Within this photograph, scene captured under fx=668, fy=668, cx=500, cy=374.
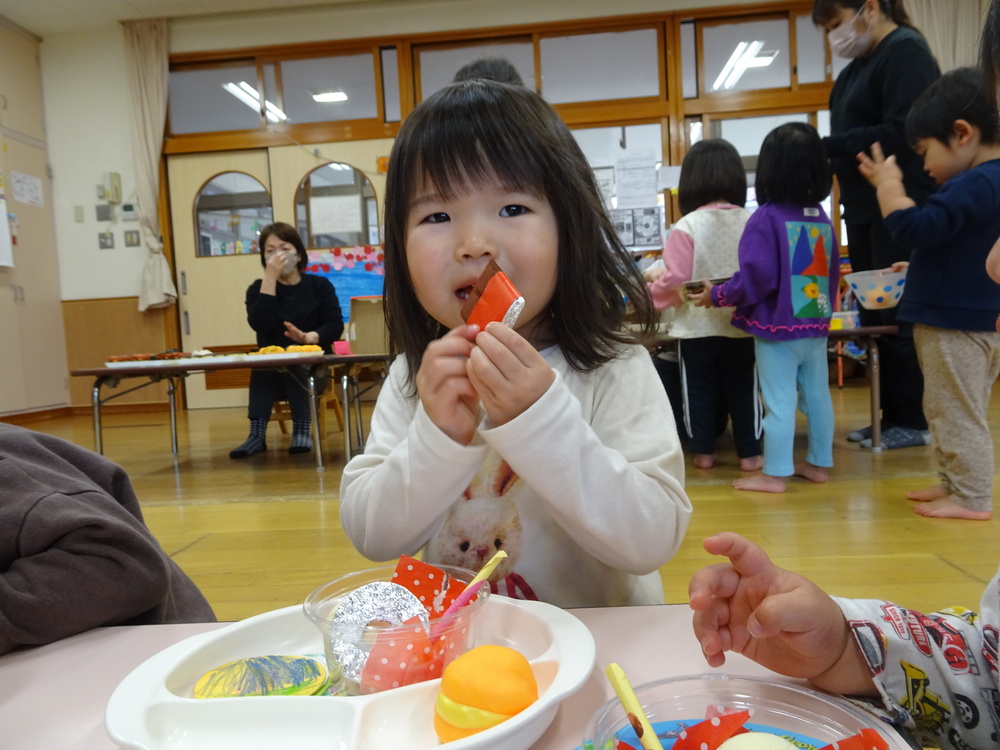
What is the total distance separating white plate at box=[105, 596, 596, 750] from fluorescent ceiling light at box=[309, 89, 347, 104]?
6.12 meters

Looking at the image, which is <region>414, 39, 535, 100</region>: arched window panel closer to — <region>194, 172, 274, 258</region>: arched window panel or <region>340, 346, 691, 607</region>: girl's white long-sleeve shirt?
<region>194, 172, 274, 258</region>: arched window panel

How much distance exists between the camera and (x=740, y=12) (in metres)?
5.54

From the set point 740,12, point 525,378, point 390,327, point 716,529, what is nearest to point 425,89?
point 740,12

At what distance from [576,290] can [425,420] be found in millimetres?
286

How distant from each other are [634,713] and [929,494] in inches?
88.0

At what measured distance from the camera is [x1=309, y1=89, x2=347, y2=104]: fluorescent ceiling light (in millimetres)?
5867

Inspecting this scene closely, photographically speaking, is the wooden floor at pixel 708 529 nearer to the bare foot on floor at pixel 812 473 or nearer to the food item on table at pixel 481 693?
the bare foot on floor at pixel 812 473

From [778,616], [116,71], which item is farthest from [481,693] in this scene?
[116,71]

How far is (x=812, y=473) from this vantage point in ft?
8.32

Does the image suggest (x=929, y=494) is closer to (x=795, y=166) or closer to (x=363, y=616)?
(x=795, y=166)

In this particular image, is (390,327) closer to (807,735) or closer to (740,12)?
(807,735)

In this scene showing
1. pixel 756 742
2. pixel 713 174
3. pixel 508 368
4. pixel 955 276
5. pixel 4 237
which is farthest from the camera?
pixel 4 237

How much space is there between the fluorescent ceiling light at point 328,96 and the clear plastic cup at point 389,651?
20.1 ft

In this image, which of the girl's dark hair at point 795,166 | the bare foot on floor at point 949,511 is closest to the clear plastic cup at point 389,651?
the bare foot on floor at point 949,511
